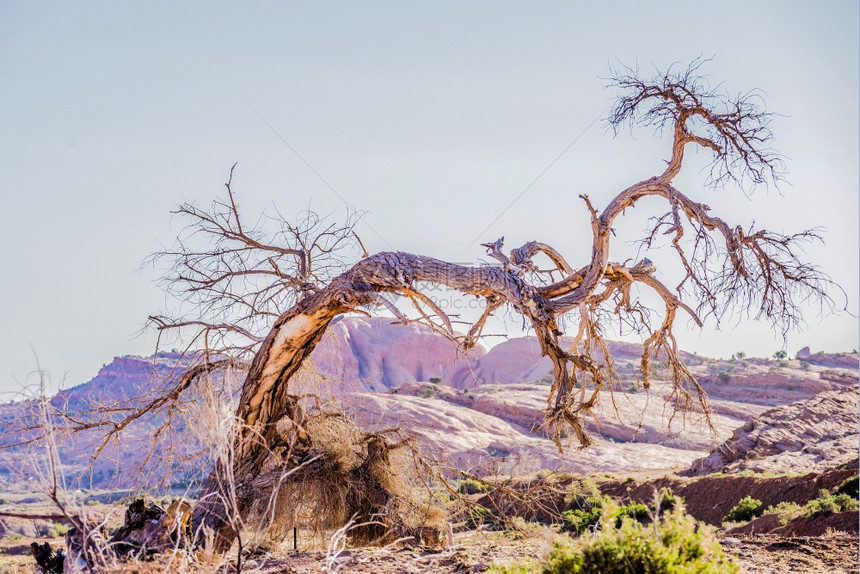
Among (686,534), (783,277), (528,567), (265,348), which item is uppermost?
(783,277)

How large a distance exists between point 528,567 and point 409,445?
4.05 meters

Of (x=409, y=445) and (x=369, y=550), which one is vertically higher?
(x=409, y=445)

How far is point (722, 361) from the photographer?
59406mm

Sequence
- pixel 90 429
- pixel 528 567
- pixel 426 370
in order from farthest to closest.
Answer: pixel 426 370 < pixel 90 429 < pixel 528 567

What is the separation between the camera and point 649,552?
3.44 m

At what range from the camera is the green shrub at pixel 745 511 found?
1459 centimetres

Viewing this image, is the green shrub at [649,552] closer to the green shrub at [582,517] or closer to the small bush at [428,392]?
the green shrub at [582,517]

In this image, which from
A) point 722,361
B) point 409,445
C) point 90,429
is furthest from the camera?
point 722,361

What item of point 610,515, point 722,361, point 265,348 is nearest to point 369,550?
point 265,348

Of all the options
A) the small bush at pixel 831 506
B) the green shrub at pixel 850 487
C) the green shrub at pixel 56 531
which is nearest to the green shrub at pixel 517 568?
the small bush at pixel 831 506

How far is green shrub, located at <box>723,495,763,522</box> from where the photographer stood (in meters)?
14.6

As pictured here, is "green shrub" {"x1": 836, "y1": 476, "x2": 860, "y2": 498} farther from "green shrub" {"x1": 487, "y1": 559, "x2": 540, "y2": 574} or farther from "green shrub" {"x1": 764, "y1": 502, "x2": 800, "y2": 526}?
"green shrub" {"x1": 487, "y1": 559, "x2": 540, "y2": 574}

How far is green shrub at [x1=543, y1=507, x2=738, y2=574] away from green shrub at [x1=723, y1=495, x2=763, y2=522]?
12499 millimetres

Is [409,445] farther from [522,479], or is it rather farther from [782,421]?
[782,421]
